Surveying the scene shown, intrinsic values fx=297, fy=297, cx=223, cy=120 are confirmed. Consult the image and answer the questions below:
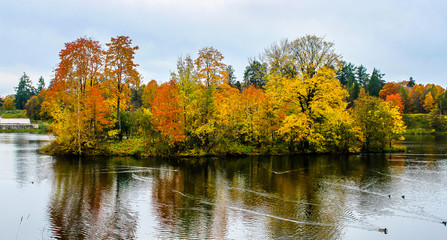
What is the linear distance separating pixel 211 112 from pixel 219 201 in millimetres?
17654

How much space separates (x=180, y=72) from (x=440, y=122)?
7380 cm

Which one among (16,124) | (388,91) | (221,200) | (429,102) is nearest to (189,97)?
(221,200)

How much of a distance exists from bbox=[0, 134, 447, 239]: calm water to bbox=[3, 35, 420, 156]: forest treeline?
19.4ft

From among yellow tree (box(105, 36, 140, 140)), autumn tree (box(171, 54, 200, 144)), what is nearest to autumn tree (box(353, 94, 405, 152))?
autumn tree (box(171, 54, 200, 144))

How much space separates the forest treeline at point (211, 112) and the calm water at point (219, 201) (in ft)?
19.4

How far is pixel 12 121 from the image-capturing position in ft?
265

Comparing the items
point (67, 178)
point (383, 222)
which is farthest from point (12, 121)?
point (383, 222)

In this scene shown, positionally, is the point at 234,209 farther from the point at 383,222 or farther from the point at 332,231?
the point at 383,222

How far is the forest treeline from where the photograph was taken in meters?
30.7

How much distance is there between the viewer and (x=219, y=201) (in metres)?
15.1

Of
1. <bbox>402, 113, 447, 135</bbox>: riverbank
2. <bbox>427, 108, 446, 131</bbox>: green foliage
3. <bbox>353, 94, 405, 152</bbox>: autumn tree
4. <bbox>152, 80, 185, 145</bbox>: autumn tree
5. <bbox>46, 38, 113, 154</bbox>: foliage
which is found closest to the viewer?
<bbox>152, 80, 185, 145</bbox>: autumn tree

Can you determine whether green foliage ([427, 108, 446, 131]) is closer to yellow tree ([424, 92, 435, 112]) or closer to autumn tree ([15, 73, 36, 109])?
yellow tree ([424, 92, 435, 112])

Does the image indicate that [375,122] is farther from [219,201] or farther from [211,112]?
[219,201]

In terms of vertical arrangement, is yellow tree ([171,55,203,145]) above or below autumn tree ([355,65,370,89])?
below
